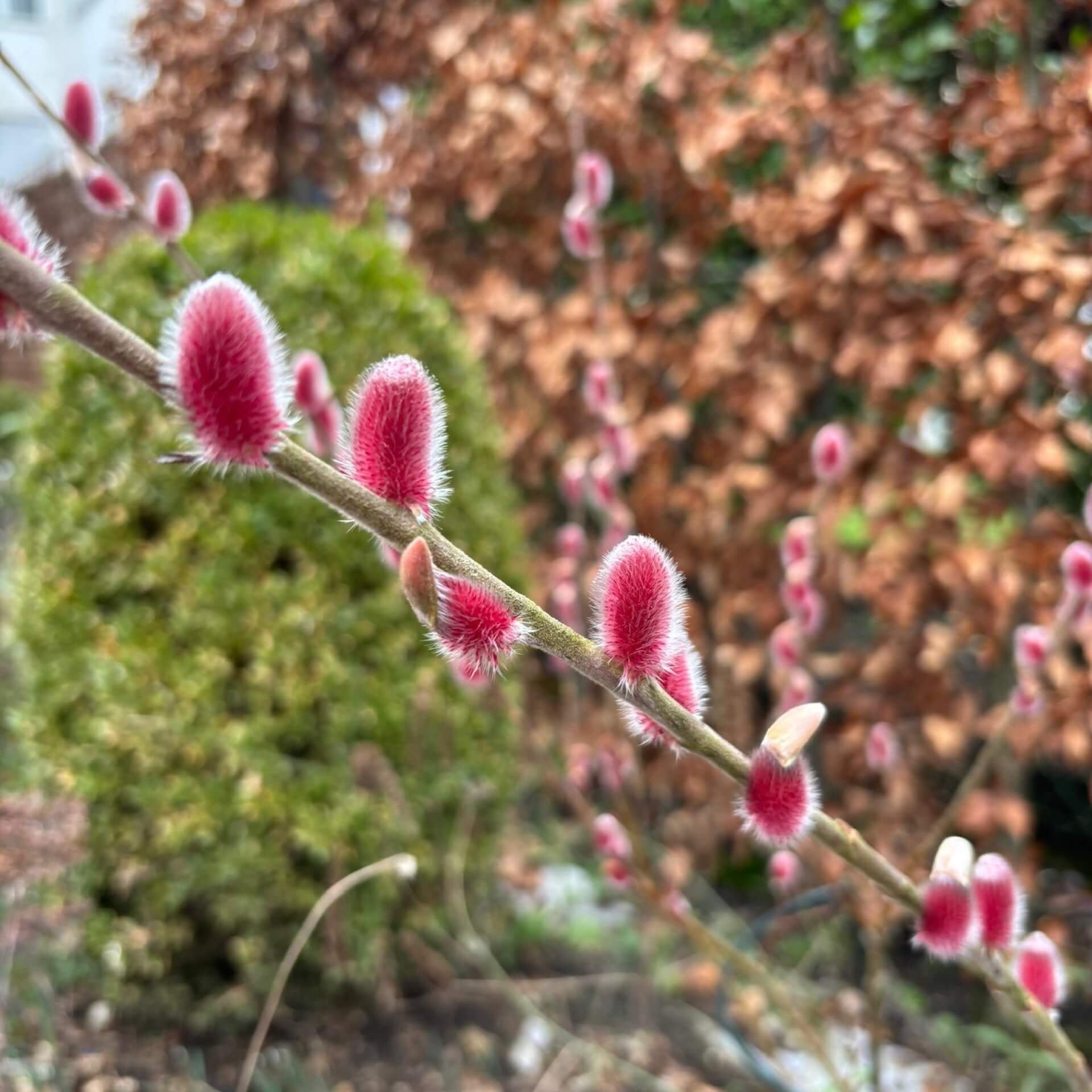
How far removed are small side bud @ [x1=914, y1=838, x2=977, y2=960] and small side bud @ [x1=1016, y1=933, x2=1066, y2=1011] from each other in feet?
0.34

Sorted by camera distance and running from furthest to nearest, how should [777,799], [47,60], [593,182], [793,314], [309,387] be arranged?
[47,60], [793,314], [593,182], [309,387], [777,799]

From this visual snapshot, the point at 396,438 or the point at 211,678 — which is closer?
the point at 396,438

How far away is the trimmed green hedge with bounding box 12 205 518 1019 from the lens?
6.39 feet

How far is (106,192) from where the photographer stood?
1.07 meters

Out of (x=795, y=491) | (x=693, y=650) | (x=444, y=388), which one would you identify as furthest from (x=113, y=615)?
(x=693, y=650)

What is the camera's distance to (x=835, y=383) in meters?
2.58

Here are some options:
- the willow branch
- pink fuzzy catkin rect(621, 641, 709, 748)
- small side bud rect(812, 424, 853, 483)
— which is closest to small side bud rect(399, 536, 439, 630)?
the willow branch

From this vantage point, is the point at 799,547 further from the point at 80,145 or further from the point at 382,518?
the point at 382,518

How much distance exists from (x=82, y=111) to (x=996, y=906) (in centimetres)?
104

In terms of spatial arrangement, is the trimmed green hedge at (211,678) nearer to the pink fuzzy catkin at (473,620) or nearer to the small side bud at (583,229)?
the small side bud at (583,229)

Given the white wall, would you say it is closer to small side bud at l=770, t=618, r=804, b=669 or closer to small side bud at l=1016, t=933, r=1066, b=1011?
small side bud at l=770, t=618, r=804, b=669

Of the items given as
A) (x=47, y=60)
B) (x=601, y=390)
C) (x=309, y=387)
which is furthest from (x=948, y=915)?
(x=47, y=60)

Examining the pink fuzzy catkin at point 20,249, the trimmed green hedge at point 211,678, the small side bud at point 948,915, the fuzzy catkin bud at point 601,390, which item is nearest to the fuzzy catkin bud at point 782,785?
the small side bud at point 948,915

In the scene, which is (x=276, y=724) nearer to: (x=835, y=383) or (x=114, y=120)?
(x=835, y=383)
